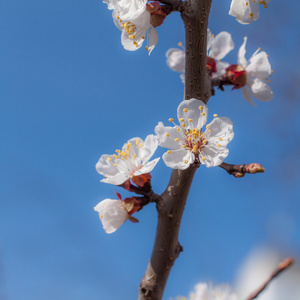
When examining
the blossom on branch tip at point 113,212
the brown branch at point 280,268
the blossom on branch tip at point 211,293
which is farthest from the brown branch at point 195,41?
the blossom on branch tip at point 211,293

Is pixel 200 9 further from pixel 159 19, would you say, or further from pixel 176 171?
pixel 176 171

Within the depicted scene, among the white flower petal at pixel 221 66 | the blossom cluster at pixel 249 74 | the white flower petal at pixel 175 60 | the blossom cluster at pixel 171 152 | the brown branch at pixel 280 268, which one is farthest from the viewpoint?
the white flower petal at pixel 175 60

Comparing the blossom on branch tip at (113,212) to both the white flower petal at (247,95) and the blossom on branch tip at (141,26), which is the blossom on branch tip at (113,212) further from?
the white flower petal at (247,95)

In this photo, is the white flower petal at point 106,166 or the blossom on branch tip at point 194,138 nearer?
the blossom on branch tip at point 194,138

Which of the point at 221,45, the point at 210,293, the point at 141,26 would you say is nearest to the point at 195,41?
the point at 141,26

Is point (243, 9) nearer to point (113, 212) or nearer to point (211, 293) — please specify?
point (113, 212)

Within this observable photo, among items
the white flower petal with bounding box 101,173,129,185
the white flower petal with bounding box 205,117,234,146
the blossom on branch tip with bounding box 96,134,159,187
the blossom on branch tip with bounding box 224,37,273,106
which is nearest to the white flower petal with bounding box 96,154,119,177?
the blossom on branch tip with bounding box 96,134,159,187
